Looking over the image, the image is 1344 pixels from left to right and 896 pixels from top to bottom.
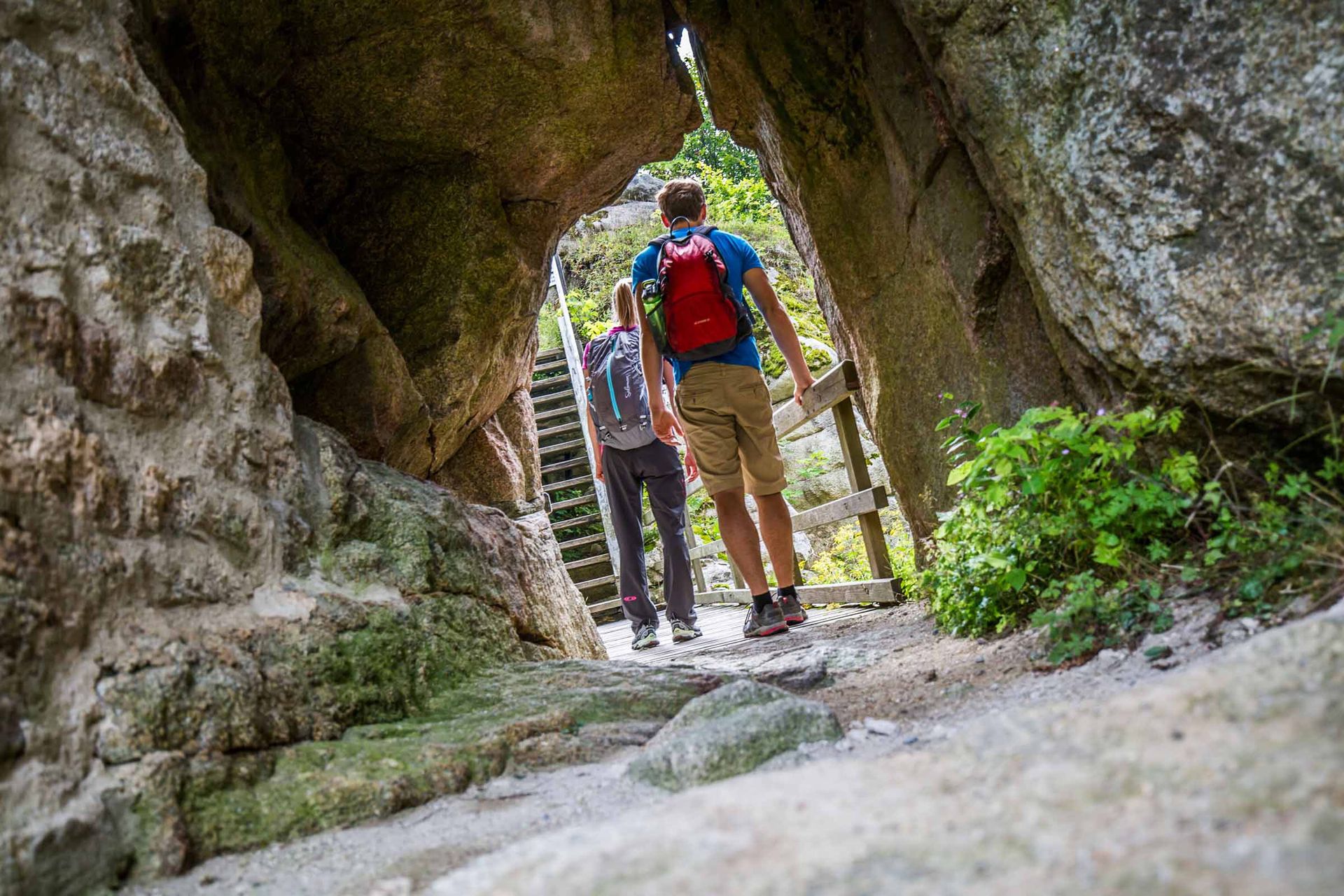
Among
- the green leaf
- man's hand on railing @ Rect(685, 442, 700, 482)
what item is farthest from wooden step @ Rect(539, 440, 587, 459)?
the green leaf

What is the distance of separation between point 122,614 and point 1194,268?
110 inches

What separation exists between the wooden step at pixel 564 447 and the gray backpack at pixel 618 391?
18.6 ft

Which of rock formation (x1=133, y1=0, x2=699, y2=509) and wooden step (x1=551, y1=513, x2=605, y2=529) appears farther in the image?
wooden step (x1=551, y1=513, x2=605, y2=529)

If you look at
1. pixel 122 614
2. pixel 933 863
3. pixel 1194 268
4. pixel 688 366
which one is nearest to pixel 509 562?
pixel 688 366

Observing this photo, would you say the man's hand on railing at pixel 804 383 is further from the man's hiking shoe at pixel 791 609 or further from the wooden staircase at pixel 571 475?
the wooden staircase at pixel 571 475

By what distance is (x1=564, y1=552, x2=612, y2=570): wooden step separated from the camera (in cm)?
1034

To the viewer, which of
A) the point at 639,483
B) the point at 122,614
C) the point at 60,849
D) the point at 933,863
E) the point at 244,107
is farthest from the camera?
the point at 639,483

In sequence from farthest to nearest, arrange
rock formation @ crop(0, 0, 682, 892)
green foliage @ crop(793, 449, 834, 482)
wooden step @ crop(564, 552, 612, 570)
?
1. green foliage @ crop(793, 449, 834, 482)
2. wooden step @ crop(564, 552, 612, 570)
3. rock formation @ crop(0, 0, 682, 892)

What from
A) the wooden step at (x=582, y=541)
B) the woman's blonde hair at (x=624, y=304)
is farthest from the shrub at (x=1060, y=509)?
the wooden step at (x=582, y=541)

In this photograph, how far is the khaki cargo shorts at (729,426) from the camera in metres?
4.70

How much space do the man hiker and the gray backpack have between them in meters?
0.59

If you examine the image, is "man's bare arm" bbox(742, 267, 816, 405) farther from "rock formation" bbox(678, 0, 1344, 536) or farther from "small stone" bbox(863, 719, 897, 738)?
"small stone" bbox(863, 719, 897, 738)

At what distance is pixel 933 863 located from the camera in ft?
3.99

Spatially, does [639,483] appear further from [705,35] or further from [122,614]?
[122,614]
